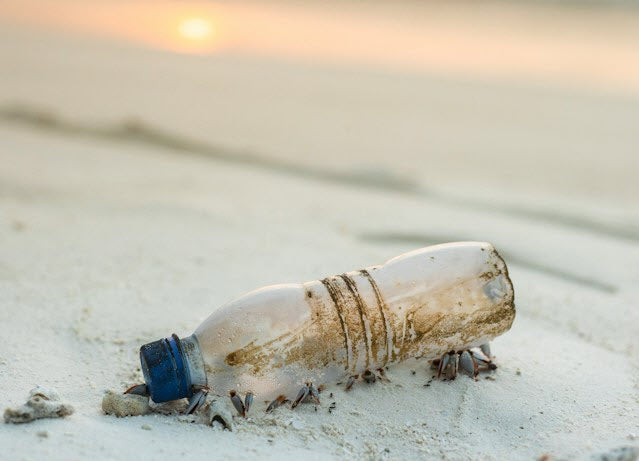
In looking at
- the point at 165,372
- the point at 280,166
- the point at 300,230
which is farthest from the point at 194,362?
the point at 280,166

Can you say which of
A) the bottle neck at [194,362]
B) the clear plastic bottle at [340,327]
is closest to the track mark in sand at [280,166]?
the clear plastic bottle at [340,327]

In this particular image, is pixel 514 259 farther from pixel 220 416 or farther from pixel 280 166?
pixel 280 166

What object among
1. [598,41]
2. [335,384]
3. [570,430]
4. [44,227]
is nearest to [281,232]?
[44,227]

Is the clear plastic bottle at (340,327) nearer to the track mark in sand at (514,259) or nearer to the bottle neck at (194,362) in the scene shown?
the bottle neck at (194,362)

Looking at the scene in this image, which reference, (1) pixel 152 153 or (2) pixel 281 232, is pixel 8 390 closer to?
(2) pixel 281 232

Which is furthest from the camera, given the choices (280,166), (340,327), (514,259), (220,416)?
(280,166)

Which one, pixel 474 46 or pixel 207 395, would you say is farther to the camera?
pixel 474 46
